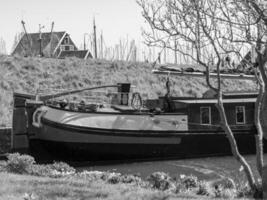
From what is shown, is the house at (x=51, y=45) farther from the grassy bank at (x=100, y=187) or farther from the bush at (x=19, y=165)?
the grassy bank at (x=100, y=187)

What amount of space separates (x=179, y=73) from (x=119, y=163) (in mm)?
3867

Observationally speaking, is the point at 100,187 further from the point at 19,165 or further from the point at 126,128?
the point at 126,128

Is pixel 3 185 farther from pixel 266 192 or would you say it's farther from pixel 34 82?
pixel 34 82

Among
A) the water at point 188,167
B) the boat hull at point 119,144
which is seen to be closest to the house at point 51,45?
the boat hull at point 119,144

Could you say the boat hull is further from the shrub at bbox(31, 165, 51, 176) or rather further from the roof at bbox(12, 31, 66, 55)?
the roof at bbox(12, 31, 66, 55)

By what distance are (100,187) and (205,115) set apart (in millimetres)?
10254

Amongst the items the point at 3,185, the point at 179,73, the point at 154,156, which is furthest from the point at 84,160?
the point at 3,185

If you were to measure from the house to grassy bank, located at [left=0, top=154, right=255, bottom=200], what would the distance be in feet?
92.3

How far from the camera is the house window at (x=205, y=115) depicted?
1727 centimetres

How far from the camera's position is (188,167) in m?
15.0

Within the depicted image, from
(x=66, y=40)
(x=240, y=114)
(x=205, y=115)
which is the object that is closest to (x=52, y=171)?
(x=205, y=115)

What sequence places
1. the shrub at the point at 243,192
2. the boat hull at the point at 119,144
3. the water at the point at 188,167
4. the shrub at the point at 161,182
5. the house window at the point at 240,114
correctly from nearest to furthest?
the shrub at the point at 243,192 < the shrub at the point at 161,182 < the water at the point at 188,167 < the boat hull at the point at 119,144 < the house window at the point at 240,114

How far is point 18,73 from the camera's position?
932 inches

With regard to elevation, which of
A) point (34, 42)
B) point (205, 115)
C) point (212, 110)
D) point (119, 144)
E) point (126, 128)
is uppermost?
point (34, 42)
